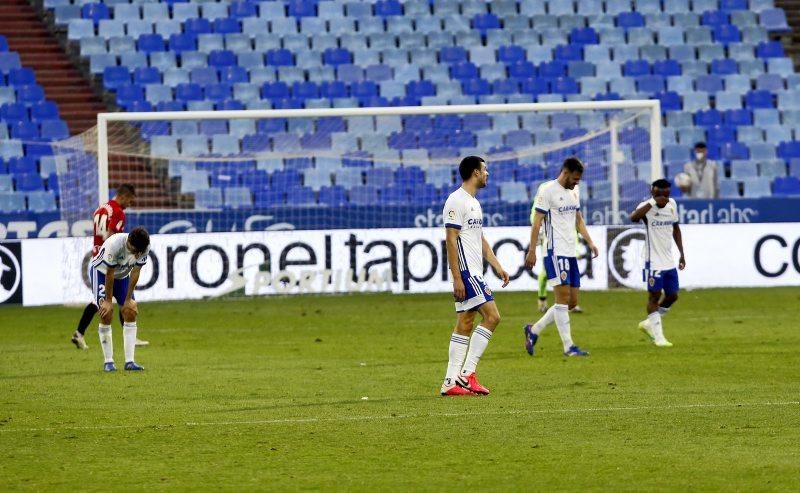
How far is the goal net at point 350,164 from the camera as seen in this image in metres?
26.3

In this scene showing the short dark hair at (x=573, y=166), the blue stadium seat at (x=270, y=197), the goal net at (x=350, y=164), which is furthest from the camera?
the blue stadium seat at (x=270, y=197)

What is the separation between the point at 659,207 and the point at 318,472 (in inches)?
368

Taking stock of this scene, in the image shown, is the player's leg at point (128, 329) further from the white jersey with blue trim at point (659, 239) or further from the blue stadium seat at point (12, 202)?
the blue stadium seat at point (12, 202)

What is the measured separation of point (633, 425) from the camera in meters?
10.3

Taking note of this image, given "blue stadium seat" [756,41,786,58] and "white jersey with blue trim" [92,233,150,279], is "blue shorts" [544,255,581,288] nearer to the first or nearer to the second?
"white jersey with blue trim" [92,233,150,279]

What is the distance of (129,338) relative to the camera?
14867 mm

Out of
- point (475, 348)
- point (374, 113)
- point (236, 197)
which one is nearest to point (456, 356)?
point (475, 348)

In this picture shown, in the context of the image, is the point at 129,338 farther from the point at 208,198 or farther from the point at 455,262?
the point at 208,198

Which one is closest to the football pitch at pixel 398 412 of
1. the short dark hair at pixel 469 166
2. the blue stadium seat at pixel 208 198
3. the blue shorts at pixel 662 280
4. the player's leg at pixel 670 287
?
the player's leg at pixel 670 287

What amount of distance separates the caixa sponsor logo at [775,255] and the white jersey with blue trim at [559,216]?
10487mm

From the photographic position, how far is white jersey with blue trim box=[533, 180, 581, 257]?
52.5 ft

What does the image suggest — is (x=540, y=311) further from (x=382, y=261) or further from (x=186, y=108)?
(x=186, y=108)

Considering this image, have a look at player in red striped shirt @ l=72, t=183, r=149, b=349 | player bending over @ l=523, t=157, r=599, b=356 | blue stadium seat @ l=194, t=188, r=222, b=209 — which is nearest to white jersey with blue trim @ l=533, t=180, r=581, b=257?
player bending over @ l=523, t=157, r=599, b=356

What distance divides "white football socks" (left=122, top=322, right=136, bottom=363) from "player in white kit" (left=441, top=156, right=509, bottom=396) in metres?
3.92
